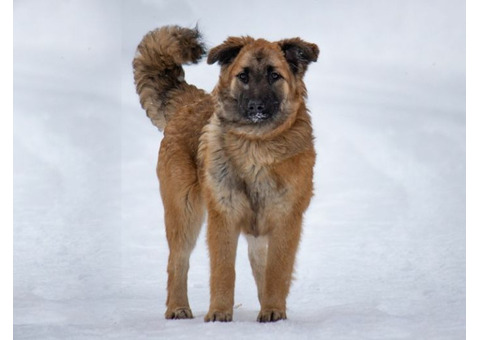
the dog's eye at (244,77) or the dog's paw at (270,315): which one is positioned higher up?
the dog's eye at (244,77)

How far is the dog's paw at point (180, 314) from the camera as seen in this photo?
7.19m

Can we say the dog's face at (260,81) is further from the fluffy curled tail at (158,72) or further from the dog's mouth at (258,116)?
the fluffy curled tail at (158,72)

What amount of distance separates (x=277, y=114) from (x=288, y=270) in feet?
3.74

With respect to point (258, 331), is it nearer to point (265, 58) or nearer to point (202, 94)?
point (265, 58)

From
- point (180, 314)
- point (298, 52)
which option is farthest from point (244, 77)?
point (180, 314)

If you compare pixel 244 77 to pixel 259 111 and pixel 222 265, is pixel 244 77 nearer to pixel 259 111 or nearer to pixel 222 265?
pixel 259 111

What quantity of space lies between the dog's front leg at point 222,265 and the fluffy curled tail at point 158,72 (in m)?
1.79

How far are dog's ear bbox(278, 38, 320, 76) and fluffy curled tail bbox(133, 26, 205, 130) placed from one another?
1329 millimetres

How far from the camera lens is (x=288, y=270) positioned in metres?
6.77

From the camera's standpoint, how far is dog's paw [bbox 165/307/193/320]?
23.6 feet

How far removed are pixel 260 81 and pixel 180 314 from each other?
6.34 ft

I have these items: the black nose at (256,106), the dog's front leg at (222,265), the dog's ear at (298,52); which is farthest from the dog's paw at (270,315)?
the dog's ear at (298,52)

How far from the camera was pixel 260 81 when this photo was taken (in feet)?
21.8

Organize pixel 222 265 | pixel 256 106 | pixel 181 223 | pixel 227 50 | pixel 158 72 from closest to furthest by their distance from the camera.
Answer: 1. pixel 256 106
2. pixel 222 265
3. pixel 227 50
4. pixel 181 223
5. pixel 158 72
